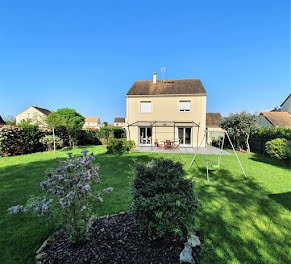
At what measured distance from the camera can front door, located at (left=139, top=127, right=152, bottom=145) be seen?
1852 centimetres

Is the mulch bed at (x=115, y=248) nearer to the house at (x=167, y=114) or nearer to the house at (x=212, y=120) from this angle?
the house at (x=167, y=114)

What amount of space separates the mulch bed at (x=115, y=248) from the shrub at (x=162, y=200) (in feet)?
0.68

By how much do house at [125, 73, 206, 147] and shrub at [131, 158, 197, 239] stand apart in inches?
592

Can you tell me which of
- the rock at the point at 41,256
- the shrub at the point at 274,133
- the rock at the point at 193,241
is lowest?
the rock at the point at 193,241

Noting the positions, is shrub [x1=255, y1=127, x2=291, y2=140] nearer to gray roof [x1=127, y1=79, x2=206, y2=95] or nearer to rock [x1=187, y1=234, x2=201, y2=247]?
gray roof [x1=127, y1=79, x2=206, y2=95]

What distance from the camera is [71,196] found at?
81.6 inches

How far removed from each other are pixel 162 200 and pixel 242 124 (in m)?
14.6

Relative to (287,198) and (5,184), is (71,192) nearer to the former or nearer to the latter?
(5,184)

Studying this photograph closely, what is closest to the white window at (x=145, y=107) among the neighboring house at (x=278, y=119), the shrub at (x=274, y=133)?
the shrub at (x=274, y=133)

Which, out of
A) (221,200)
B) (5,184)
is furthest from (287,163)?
(5,184)

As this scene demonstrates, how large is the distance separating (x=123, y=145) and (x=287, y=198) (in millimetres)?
10642

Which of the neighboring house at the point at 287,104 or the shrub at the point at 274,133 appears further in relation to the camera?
the neighboring house at the point at 287,104

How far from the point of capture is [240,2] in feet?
27.0

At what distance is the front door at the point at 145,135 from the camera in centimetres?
1852
